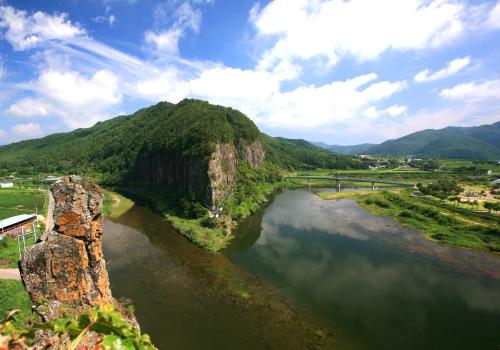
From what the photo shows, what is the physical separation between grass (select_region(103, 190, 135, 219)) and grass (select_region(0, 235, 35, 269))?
2337cm

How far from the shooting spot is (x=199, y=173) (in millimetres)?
72125

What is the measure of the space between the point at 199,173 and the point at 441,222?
52905mm

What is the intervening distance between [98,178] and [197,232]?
87141 millimetres

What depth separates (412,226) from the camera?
56156mm

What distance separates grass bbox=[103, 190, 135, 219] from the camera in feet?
214

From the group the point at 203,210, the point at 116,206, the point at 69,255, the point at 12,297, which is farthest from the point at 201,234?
the point at 69,255

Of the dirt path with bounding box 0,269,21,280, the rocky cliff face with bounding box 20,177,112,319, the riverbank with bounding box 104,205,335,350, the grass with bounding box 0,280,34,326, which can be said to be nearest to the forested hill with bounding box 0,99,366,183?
the riverbank with bounding box 104,205,335,350

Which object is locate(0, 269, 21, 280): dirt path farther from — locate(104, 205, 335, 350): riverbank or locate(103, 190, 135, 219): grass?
locate(103, 190, 135, 219): grass

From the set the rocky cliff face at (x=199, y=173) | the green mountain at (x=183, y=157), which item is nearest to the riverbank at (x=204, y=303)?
the rocky cliff face at (x=199, y=173)

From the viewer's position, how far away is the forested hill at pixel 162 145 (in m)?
90.6

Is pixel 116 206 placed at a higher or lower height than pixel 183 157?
lower

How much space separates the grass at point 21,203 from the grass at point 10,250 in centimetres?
1710

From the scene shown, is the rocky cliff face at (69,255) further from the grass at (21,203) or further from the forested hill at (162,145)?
the forested hill at (162,145)

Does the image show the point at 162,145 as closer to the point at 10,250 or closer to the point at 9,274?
the point at 10,250
